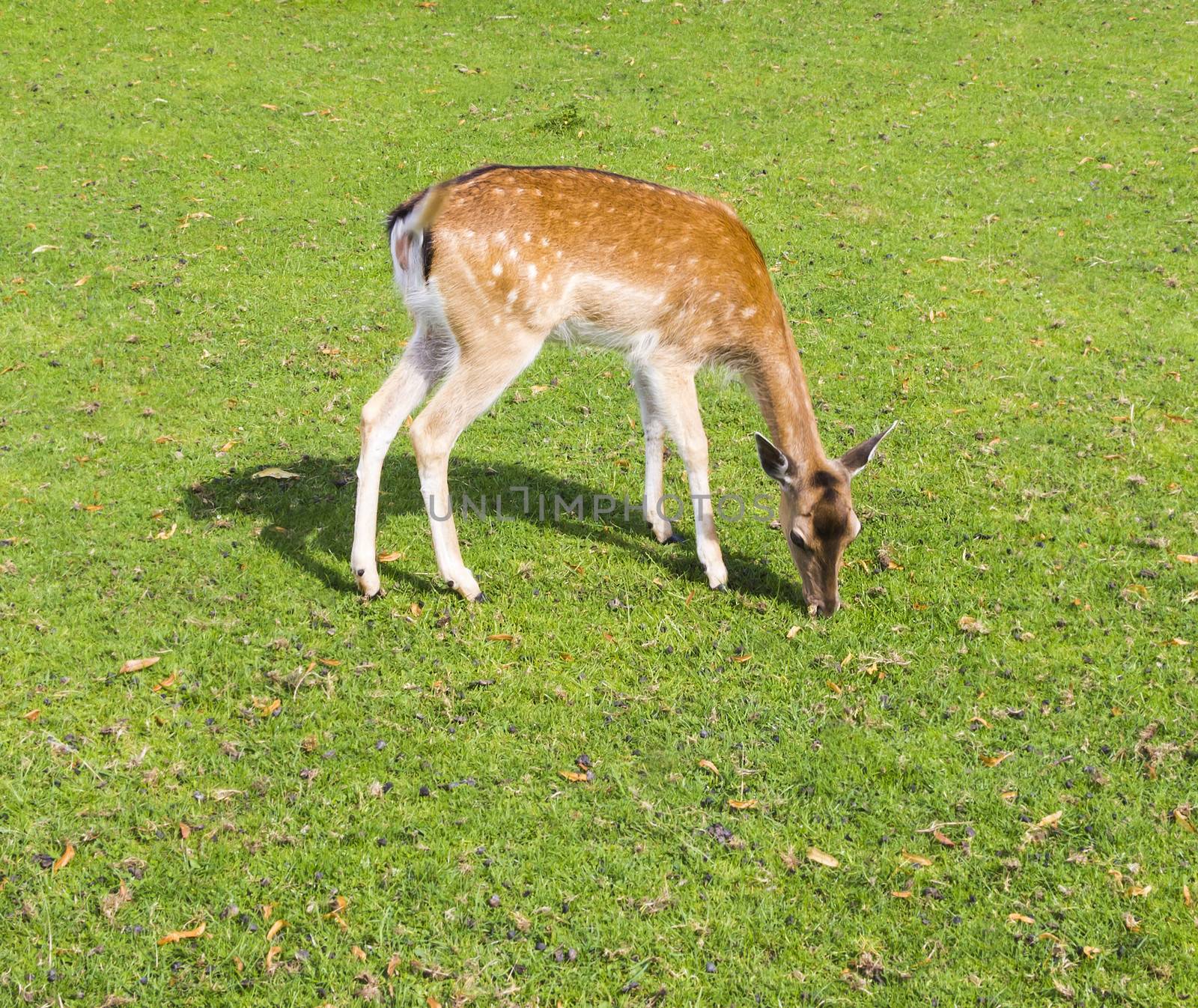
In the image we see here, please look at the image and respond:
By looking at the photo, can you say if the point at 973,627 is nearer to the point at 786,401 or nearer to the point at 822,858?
the point at 786,401

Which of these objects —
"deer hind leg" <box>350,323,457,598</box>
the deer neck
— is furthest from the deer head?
"deer hind leg" <box>350,323,457,598</box>

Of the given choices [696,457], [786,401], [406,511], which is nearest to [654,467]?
[696,457]

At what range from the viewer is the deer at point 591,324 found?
6.06m

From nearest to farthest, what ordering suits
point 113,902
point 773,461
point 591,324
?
point 113,902
point 773,461
point 591,324

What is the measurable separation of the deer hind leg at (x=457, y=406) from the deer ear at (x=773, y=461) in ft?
4.62

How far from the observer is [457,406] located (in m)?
6.09

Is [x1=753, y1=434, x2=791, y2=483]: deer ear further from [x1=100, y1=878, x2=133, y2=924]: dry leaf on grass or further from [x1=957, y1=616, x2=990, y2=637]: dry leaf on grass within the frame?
[x1=100, y1=878, x2=133, y2=924]: dry leaf on grass

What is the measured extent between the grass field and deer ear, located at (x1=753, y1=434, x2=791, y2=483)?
28.9 inches

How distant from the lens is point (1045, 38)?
58.5 feet

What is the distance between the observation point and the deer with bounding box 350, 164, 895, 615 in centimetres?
606

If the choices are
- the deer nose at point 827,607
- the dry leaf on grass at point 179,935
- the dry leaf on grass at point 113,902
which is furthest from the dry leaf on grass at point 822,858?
the dry leaf on grass at point 113,902

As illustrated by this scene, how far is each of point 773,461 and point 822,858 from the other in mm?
2296

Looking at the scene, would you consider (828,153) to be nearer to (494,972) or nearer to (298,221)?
(298,221)

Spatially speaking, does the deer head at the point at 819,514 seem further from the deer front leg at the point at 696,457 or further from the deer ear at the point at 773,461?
the deer front leg at the point at 696,457
